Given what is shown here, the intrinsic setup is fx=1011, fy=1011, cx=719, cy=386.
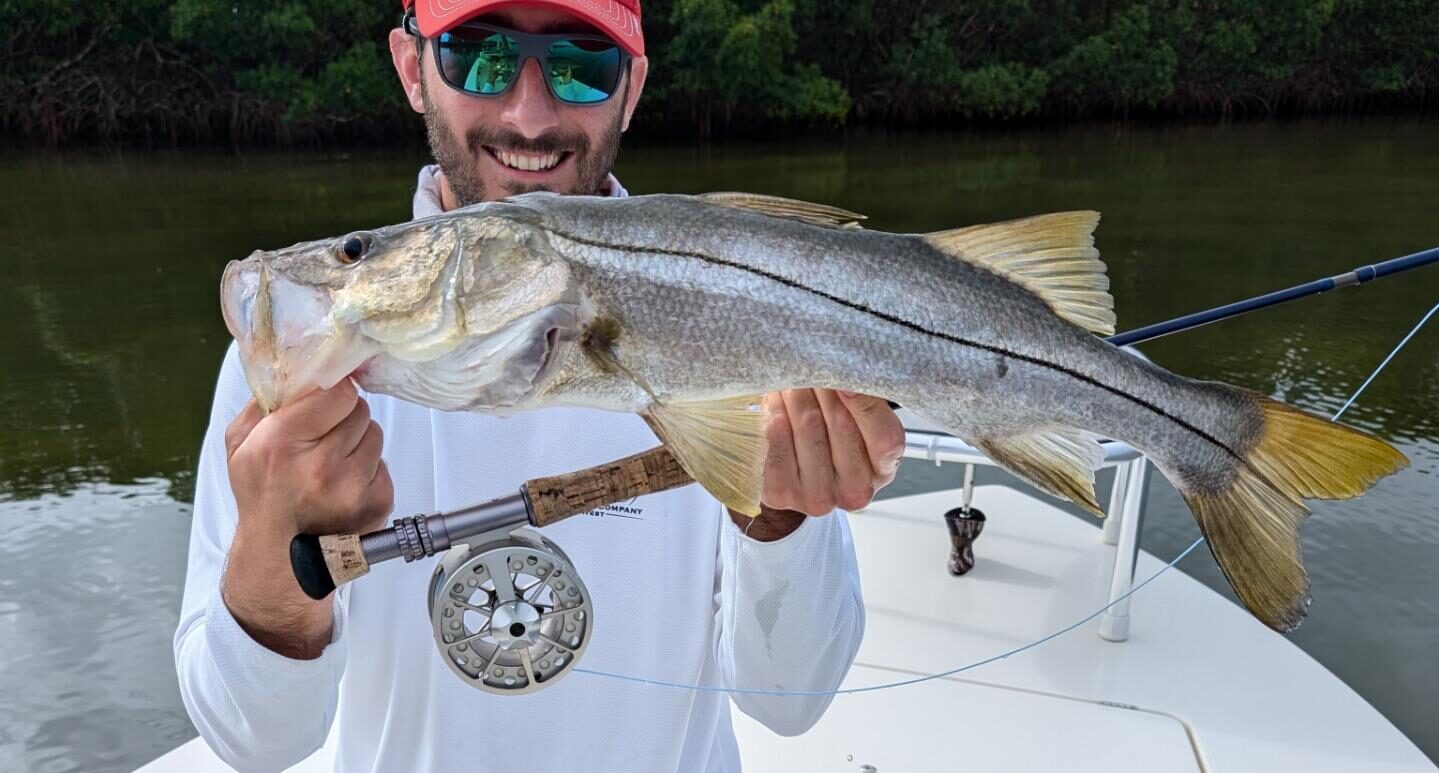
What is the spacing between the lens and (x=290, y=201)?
2031 cm

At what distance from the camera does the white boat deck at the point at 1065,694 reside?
3068mm

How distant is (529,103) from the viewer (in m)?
2.24

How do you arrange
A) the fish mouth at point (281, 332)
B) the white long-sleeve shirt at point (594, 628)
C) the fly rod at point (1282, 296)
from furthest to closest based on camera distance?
the fly rod at point (1282, 296)
the white long-sleeve shirt at point (594, 628)
the fish mouth at point (281, 332)

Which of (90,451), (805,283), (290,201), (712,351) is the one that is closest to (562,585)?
(712,351)

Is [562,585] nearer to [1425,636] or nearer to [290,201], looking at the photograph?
[1425,636]

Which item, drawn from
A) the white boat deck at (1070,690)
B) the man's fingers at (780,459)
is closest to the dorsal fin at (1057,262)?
the man's fingers at (780,459)

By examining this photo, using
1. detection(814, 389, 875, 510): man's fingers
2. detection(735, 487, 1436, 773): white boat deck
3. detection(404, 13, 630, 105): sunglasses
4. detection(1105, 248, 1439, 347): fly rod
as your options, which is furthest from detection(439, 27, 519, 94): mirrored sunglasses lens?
detection(735, 487, 1436, 773): white boat deck

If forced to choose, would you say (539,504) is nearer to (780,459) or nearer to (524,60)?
(780,459)

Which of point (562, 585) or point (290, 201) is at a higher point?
point (562, 585)

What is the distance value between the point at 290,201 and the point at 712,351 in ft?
68.8

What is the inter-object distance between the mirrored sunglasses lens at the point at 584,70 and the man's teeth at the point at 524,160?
0.14m

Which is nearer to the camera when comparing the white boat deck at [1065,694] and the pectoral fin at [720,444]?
the pectoral fin at [720,444]

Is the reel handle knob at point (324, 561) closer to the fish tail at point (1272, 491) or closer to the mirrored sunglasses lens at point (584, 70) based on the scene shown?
the mirrored sunglasses lens at point (584, 70)

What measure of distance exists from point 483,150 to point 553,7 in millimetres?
351
